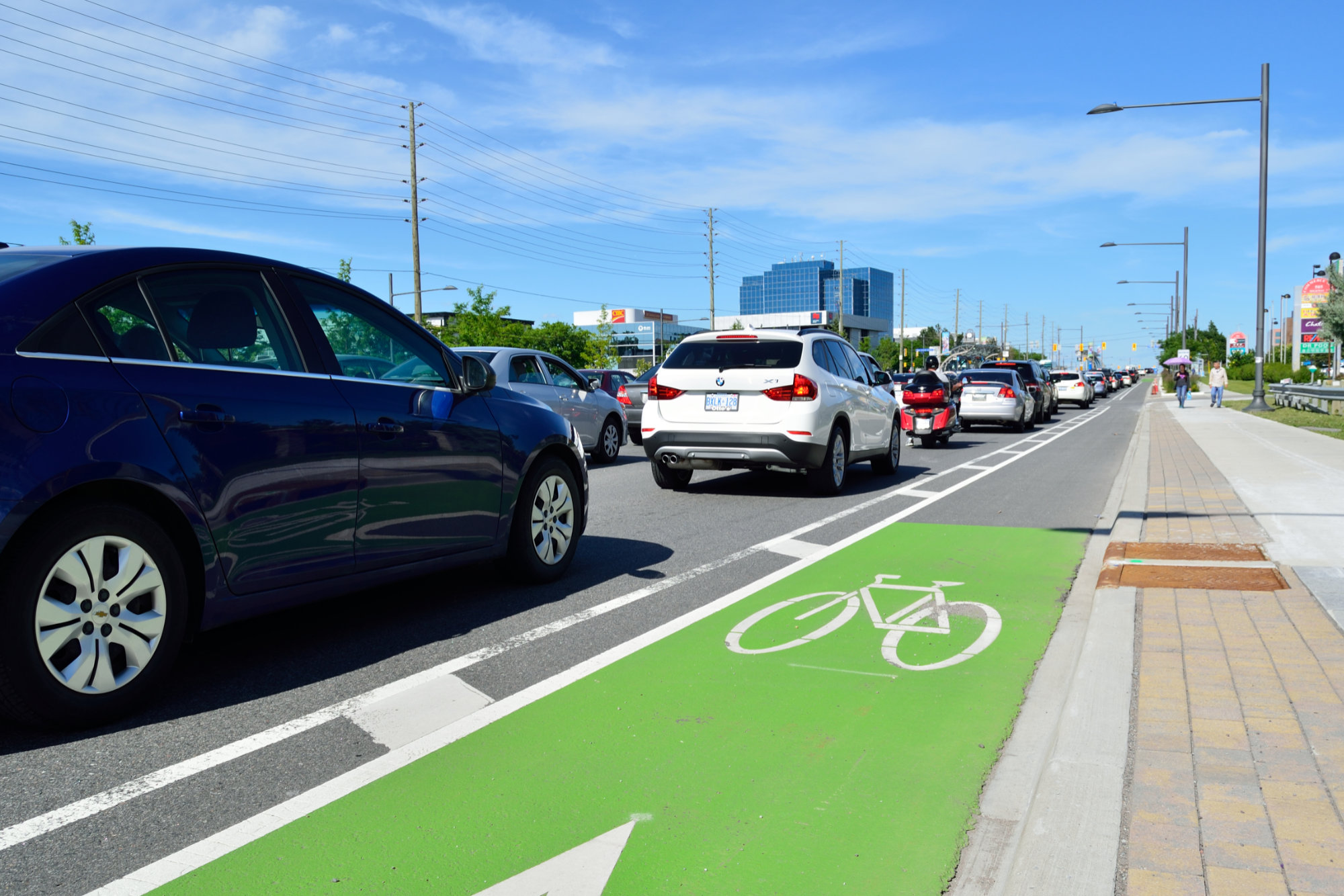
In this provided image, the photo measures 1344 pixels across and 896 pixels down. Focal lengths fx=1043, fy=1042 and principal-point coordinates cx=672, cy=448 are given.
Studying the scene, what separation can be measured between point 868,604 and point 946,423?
13500mm

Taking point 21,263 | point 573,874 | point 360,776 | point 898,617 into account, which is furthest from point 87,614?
point 898,617

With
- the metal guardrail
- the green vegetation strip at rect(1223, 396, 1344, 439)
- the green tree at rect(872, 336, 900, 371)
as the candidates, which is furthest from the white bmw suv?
the green tree at rect(872, 336, 900, 371)

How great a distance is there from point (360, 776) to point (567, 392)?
1157cm

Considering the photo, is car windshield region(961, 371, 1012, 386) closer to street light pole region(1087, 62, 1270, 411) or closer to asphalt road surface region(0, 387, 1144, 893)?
street light pole region(1087, 62, 1270, 411)

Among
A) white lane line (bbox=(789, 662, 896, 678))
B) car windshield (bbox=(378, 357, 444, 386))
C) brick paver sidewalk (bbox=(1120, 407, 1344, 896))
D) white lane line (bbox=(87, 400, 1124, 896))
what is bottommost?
white lane line (bbox=(789, 662, 896, 678))

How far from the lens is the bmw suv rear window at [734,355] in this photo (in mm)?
10625

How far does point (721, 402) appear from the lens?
10.6 metres

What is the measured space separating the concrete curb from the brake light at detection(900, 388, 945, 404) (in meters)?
13.0

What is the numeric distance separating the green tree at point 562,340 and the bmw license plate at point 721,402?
89633 millimetres

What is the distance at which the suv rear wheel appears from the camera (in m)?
10.8

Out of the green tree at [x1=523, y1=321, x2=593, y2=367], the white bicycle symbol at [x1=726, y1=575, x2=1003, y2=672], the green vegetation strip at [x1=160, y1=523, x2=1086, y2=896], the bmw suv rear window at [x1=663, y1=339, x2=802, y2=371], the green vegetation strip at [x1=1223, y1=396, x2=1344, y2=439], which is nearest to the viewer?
the green vegetation strip at [x1=160, y1=523, x2=1086, y2=896]

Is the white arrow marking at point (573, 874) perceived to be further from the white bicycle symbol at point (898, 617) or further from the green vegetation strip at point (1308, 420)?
the green vegetation strip at point (1308, 420)

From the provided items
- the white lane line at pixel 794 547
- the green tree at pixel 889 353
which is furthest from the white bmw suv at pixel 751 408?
the green tree at pixel 889 353

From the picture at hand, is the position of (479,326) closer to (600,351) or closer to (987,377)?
(600,351)
